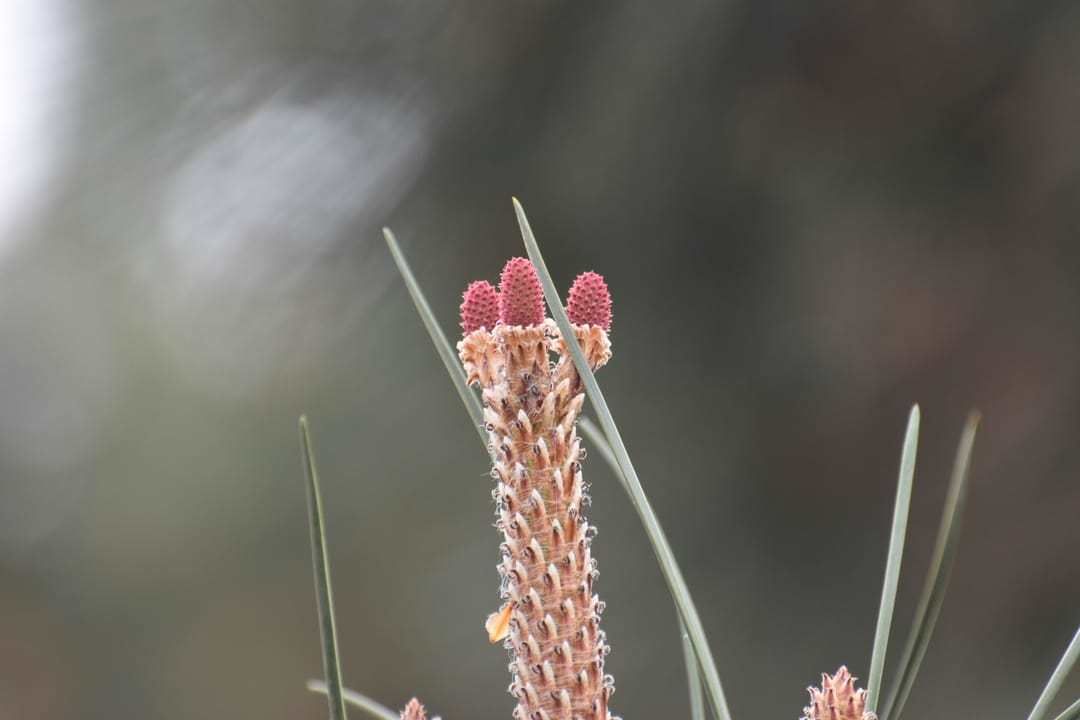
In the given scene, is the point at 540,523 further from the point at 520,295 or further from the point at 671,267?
the point at 671,267

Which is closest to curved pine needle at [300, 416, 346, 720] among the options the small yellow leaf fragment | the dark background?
the small yellow leaf fragment

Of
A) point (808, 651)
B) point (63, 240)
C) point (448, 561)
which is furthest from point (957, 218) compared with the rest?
point (63, 240)

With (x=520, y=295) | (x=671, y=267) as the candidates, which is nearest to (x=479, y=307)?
(x=520, y=295)

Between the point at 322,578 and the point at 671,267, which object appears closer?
the point at 322,578

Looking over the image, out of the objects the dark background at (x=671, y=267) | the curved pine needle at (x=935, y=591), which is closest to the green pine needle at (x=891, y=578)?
the curved pine needle at (x=935, y=591)

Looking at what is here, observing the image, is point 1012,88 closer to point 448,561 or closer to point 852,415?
point 852,415
